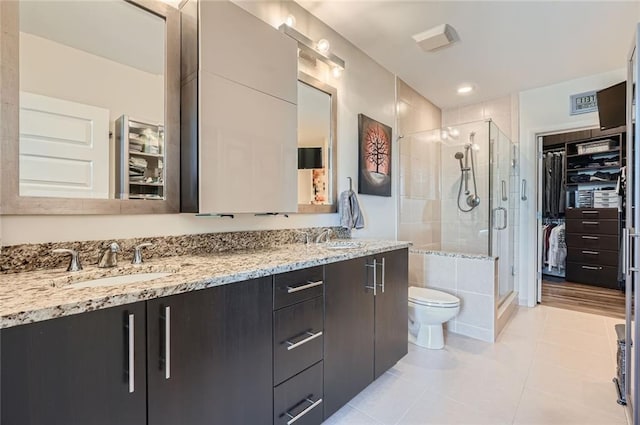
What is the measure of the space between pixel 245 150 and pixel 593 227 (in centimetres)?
514

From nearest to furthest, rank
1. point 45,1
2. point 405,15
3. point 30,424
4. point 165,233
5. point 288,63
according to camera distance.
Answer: point 30,424 → point 45,1 → point 165,233 → point 288,63 → point 405,15

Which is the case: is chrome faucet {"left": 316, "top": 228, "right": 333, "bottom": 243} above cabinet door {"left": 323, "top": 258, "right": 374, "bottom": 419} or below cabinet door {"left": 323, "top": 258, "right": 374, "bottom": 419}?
above

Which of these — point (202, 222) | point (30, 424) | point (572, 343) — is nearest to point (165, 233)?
point (202, 222)

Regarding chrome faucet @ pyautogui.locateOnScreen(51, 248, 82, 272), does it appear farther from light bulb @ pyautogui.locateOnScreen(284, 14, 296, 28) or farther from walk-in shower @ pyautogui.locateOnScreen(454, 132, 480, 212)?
walk-in shower @ pyautogui.locateOnScreen(454, 132, 480, 212)

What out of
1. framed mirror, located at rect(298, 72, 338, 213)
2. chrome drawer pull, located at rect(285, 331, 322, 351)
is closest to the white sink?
chrome drawer pull, located at rect(285, 331, 322, 351)

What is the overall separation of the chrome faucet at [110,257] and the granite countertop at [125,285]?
0.10ft

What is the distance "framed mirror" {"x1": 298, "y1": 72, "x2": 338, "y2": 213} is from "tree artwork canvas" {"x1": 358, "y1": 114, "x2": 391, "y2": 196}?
35 centimetres

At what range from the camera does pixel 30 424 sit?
2.46ft

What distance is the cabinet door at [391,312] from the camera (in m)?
1.96

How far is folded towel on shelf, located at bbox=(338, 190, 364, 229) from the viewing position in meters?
2.47

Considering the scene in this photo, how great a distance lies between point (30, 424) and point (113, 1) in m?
1.61

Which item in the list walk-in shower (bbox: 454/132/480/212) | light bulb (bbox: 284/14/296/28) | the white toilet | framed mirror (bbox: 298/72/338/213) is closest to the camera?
light bulb (bbox: 284/14/296/28)

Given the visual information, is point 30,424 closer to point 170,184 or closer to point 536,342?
point 170,184

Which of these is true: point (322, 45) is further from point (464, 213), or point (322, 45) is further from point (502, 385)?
point (502, 385)
